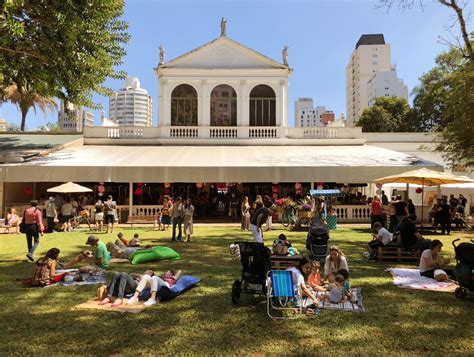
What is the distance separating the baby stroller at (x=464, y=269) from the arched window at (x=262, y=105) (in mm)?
18327

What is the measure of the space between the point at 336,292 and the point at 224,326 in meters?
1.99

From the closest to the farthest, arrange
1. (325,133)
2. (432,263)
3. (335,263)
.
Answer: (335,263) < (432,263) < (325,133)

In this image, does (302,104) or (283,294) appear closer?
(283,294)

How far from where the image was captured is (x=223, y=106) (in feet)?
79.2

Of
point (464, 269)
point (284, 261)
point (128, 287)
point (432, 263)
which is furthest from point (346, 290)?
point (128, 287)

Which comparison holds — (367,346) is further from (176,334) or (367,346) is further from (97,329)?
(97,329)

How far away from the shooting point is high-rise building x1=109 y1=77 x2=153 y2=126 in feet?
483

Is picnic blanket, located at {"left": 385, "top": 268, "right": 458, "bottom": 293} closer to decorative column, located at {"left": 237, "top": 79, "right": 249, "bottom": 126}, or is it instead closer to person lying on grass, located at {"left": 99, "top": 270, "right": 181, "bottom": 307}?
person lying on grass, located at {"left": 99, "top": 270, "right": 181, "bottom": 307}

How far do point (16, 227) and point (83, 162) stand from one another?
4.55m

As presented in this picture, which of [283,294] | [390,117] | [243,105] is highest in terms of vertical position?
[390,117]

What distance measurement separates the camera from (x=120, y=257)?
31.9 ft

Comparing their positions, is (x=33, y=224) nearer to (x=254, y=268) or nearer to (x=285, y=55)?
(x=254, y=268)

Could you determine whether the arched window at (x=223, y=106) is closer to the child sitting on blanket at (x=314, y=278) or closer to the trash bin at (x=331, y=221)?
the trash bin at (x=331, y=221)

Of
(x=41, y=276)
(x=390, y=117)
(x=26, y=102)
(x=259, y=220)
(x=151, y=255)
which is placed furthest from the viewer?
(x=390, y=117)
